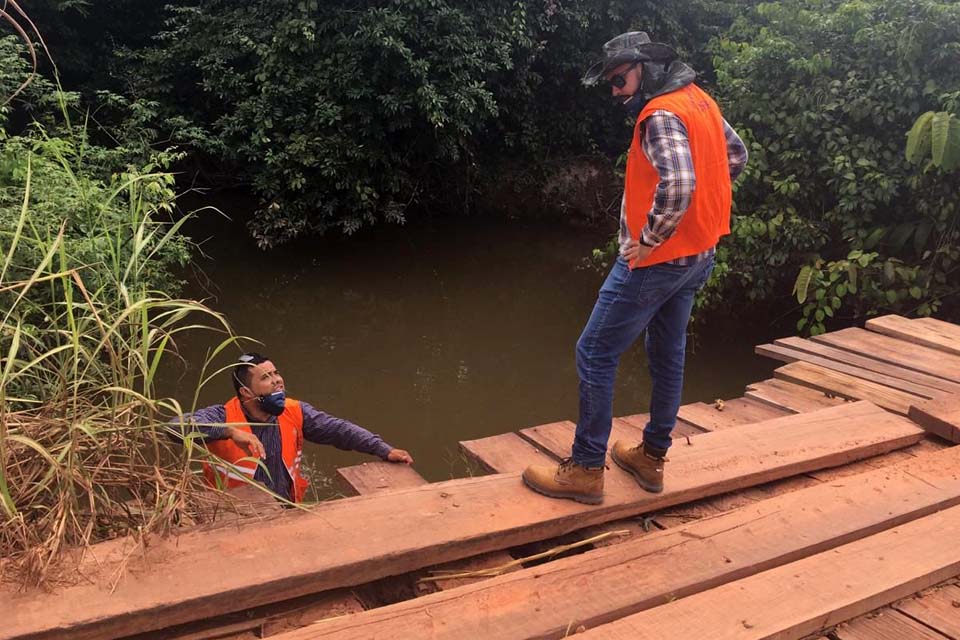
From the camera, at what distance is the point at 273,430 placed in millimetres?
3264

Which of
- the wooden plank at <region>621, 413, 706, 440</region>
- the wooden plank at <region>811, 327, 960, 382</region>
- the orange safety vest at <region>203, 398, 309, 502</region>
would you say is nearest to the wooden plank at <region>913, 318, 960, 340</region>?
the wooden plank at <region>811, 327, 960, 382</region>

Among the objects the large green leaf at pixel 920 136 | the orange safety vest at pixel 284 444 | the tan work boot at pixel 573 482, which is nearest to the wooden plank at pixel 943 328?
the large green leaf at pixel 920 136

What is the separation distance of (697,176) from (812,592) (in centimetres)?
113

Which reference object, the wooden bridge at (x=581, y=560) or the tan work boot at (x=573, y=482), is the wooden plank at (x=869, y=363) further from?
the tan work boot at (x=573, y=482)

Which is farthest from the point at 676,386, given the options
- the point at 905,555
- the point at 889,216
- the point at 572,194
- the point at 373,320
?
the point at 572,194

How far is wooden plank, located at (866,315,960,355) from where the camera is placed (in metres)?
4.32

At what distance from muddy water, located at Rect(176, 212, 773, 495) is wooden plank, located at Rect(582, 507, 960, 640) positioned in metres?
3.51

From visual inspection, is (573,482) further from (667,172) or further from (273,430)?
(273,430)

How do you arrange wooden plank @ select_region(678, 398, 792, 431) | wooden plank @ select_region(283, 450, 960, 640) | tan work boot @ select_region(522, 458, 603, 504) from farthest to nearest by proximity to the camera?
wooden plank @ select_region(678, 398, 792, 431), tan work boot @ select_region(522, 458, 603, 504), wooden plank @ select_region(283, 450, 960, 640)

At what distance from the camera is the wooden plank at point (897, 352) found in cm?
400

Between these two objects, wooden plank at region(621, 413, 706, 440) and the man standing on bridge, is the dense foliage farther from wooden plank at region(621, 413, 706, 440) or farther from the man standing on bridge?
the man standing on bridge

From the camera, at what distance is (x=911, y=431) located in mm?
3215

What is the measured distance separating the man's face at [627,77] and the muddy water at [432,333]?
11.4ft

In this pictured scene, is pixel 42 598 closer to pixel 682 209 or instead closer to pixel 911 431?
pixel 682 209
